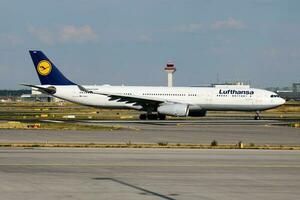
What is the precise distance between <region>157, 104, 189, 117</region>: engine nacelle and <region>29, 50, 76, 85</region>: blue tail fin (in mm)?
12414

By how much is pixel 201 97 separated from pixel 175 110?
210 inches

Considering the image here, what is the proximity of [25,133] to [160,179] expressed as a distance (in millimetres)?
21659

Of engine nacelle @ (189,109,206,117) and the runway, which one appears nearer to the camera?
the runway

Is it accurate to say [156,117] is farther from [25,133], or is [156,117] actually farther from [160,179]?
[160,179]

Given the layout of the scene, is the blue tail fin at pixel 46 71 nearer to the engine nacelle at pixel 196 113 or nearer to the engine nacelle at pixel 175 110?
the engine nacelle at pixel 175 110

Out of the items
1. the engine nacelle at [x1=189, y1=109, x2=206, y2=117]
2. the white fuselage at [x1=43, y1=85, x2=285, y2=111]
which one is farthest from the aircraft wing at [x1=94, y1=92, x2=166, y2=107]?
the engine nacelle at [x1=189, y1=109, x2=206, y2=117]

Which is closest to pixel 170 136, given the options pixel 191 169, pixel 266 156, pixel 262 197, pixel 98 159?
pixel 266 156

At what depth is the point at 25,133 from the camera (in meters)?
37.0

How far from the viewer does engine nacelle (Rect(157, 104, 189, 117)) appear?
57.4 meters

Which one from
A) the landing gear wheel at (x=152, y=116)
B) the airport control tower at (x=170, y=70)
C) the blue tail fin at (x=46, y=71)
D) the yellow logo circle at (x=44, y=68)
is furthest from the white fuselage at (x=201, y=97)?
the airport control tower at (x=170, y=70)

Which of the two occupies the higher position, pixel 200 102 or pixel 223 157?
pixel 200 102

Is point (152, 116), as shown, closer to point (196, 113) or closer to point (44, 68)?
point (196, 113)

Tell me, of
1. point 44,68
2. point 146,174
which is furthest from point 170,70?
point 146,174

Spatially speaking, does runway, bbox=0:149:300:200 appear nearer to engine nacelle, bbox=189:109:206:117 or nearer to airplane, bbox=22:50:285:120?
airplane, bbox=22:50:285:120
